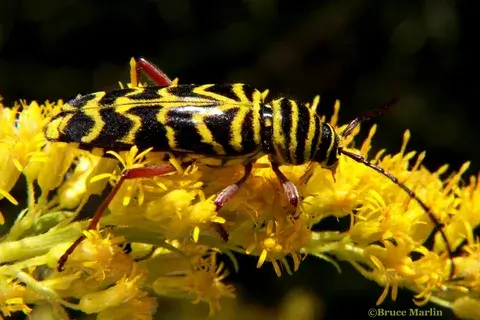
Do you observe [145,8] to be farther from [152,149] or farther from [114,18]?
[152,149]

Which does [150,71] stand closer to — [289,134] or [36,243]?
[289,134]

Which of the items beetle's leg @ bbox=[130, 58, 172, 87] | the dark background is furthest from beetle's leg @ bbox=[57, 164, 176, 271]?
the dark background

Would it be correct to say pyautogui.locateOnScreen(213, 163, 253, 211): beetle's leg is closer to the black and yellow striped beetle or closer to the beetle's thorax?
the black and yellow striped beetle

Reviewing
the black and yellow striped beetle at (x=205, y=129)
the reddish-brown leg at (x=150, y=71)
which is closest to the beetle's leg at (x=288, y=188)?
the black and yellow striped beetle at (x=205, y=129)

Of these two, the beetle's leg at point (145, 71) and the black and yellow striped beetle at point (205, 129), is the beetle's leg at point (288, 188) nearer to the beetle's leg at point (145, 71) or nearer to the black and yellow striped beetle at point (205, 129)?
the black and yellow striped beetle at point (205, 129)

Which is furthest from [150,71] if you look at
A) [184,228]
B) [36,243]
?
[36,243]
